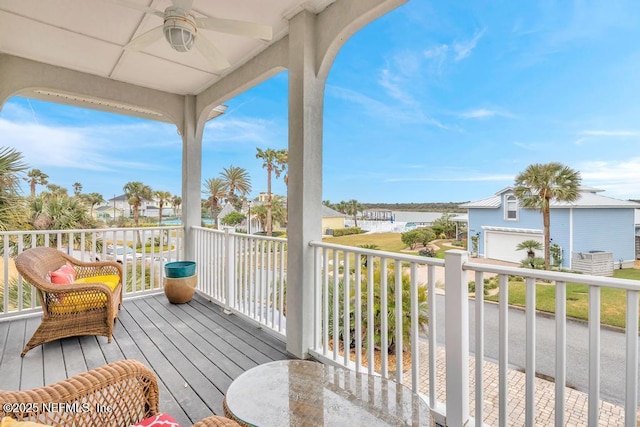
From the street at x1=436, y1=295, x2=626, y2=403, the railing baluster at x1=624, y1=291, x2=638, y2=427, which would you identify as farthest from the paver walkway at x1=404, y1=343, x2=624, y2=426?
the railing baluster at x1=624, y1=291, x2=638, y2=427

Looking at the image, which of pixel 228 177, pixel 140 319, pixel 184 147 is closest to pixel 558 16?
pixel 184 147

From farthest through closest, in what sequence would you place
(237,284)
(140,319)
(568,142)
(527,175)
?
1. (237,284)
2. (140,319)
3. (568,142)
4. (527,175)

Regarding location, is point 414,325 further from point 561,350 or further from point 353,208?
point 353,208

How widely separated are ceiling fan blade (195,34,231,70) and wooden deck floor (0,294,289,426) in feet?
7.95

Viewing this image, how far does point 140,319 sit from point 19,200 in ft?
9.99

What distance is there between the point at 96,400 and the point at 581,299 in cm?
222

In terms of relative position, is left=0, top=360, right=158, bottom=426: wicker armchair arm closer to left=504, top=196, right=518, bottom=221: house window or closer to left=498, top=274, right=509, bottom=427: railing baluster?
left=498, top=274, right=509, bottom=427: railing baluster

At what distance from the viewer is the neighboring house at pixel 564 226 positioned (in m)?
1.64

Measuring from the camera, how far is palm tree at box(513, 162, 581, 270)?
1.89 meters

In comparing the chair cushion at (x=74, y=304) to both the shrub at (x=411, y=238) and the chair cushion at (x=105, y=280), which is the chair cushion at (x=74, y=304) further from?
the shrub at (x=411, y=238)

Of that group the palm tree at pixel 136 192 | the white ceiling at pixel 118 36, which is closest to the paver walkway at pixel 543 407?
the white ceiling at pixel 118 36

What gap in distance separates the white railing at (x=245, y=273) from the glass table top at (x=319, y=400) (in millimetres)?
1527

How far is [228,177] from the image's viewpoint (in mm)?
7316

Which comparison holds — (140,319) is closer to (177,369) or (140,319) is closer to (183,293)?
(183,293)
